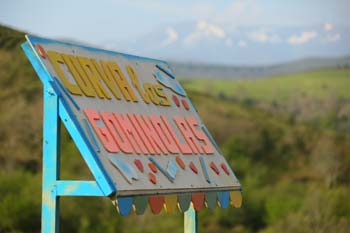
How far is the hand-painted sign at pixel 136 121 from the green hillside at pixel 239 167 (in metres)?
10.4

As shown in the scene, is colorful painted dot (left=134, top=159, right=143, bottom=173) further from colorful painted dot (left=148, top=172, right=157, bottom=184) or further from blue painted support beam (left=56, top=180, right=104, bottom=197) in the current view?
blue painted support beam (left=56, top=180, right=104, bottom=197)

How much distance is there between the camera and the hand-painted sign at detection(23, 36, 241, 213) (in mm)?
8078

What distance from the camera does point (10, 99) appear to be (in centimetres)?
4550

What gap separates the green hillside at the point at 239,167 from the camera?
30.1 metres

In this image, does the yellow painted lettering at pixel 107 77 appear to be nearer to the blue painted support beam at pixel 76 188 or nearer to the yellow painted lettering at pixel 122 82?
the yellow painted lettering at pixel 122 82

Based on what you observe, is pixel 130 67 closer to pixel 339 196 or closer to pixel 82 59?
pixel 82 59

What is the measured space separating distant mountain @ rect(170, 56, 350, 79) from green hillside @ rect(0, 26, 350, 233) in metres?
16.8

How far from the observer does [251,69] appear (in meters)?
123

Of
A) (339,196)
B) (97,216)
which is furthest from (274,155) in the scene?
(97,216)

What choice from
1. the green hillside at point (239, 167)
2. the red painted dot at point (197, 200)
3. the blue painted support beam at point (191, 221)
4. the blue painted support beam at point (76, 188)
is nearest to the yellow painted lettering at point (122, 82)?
the red painted dot at point (197, 200)

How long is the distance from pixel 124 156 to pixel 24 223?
811 inches

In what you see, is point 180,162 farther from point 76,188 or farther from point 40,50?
point 40,50

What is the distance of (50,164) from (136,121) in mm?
1038

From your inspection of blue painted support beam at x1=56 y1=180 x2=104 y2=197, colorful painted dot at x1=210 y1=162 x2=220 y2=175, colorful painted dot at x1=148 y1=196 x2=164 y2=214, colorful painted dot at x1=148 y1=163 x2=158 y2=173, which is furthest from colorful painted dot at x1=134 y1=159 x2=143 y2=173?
colorful painted dot at x1=210 y1=162 x2=220 y2=175
